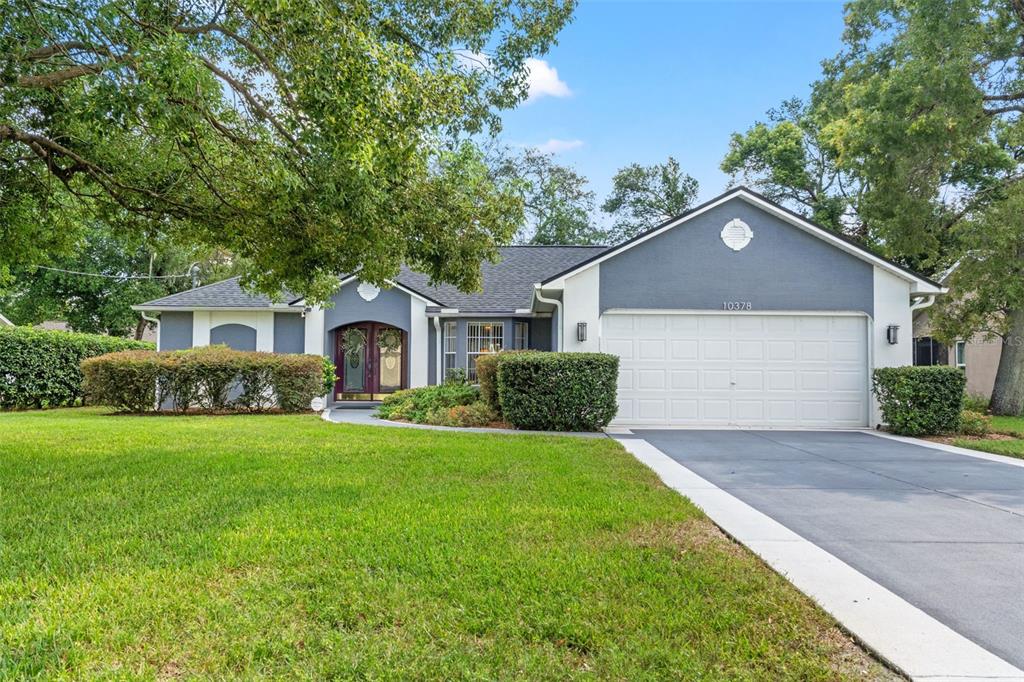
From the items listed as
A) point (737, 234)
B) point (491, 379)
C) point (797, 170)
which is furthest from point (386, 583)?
point (797, 170)

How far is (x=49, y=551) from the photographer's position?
154 inches

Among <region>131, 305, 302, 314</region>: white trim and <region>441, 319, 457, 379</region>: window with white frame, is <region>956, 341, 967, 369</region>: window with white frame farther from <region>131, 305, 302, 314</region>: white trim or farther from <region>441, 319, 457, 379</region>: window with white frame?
<region>131, 305, 302, 314</region>: white trim

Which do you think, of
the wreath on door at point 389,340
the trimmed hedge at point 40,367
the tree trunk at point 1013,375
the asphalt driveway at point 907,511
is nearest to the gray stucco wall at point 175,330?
the trimmed hedge at point 40,367

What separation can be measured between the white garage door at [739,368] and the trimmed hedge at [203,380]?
7520 millimetres

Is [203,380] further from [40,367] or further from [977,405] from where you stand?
[977,405]

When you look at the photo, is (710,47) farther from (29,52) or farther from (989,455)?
(29,52)

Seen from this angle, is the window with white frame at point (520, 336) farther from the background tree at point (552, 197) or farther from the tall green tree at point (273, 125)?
the background tree at point (552, 197)

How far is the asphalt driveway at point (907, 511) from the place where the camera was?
3361 mm

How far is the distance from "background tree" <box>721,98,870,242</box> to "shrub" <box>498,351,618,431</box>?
1948 cm

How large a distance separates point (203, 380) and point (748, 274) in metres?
12.4

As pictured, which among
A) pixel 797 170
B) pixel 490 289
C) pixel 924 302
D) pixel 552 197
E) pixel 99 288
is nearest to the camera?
pixel 924 302

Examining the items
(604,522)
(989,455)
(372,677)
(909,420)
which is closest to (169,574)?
(372,677)

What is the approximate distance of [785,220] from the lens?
11.9 metres

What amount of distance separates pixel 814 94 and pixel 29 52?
1078 inches
